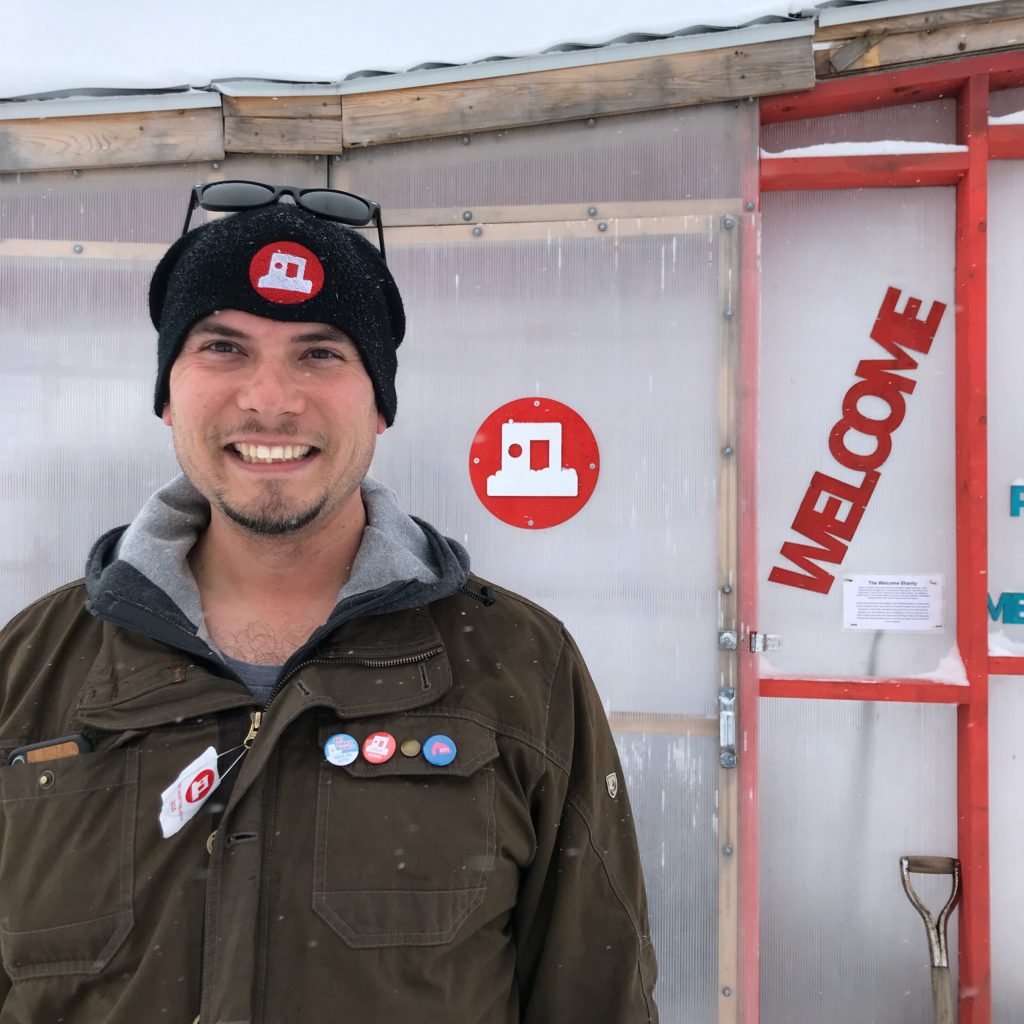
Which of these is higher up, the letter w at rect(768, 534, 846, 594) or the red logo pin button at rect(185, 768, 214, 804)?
the letter w at rect(768, 534, 846, 594)

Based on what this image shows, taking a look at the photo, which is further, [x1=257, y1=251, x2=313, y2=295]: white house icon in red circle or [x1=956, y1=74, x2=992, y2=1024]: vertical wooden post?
[x1=956, y1=74, x2=992, y2=1024]: vertical wooden post

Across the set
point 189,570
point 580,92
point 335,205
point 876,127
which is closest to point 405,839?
point 189,570

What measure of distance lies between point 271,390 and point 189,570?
0.38 metres

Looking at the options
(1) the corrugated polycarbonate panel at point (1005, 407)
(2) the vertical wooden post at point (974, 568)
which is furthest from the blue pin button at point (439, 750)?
(1) the corrugated polycarbonate panel at point (1005, 407)

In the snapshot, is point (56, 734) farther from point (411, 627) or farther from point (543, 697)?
point (543, 697)

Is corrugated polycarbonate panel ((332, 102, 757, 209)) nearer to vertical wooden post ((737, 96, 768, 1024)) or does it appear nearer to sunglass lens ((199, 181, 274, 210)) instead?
vertical wooden post ((737, 96, 768, 1024))

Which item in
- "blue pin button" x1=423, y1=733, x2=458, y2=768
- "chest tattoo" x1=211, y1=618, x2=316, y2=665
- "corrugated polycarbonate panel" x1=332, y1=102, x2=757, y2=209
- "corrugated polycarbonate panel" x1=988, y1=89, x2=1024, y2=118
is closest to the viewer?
"blue pin button" x1=423, y1=733, x2=458, y2=768

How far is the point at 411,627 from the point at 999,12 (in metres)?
2.76

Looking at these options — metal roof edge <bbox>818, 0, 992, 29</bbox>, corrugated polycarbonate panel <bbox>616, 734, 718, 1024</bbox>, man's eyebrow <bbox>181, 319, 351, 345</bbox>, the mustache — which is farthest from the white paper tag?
metal roof edge <bbox>818, 0, 992, 29</bbox>

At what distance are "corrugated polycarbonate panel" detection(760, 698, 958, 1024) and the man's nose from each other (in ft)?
7.56

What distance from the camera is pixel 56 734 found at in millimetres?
1349

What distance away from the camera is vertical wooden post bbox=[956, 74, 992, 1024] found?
284 centimetres

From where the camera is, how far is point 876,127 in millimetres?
2992

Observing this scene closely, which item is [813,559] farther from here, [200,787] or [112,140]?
[112,140]
